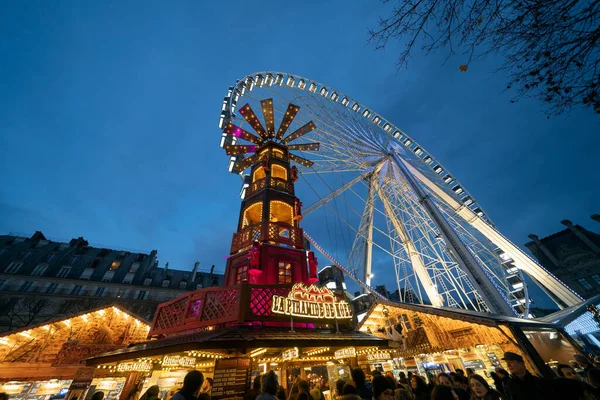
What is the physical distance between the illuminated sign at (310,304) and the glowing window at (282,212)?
635cm

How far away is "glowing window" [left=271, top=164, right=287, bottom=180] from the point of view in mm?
16805

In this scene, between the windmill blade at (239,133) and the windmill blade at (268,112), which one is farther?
the windmill blade at (239,133)

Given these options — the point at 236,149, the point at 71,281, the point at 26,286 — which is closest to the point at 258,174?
the point at 236,149

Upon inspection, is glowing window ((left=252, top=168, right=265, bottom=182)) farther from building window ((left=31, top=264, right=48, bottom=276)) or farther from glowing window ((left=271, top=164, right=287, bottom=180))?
building window ((left=31, top=264, right=48, bottom=276))

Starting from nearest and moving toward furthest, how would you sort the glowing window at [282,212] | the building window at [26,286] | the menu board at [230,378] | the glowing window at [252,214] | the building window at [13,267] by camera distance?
1. the menu board at [230,378]
2. the glowing window at [252,214]
3. the glowing window at [282,212]
4. the building window at [26,286]
5. the building window at [13,267]

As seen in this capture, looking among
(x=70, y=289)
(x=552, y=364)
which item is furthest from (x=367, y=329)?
(x=70, y=289)

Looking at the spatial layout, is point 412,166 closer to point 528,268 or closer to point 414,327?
point 528,268

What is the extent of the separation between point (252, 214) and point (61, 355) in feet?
44.4

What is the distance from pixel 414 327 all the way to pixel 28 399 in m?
23.3

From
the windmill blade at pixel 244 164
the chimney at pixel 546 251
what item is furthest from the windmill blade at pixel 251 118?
the chimney at pixel 546 251

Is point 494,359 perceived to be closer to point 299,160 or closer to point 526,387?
point 526,387

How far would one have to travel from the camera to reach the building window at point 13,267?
3422cm

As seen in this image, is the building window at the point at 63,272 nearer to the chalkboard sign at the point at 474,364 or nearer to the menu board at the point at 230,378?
the menu board at the point at 230,378

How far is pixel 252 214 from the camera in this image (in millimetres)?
15766
